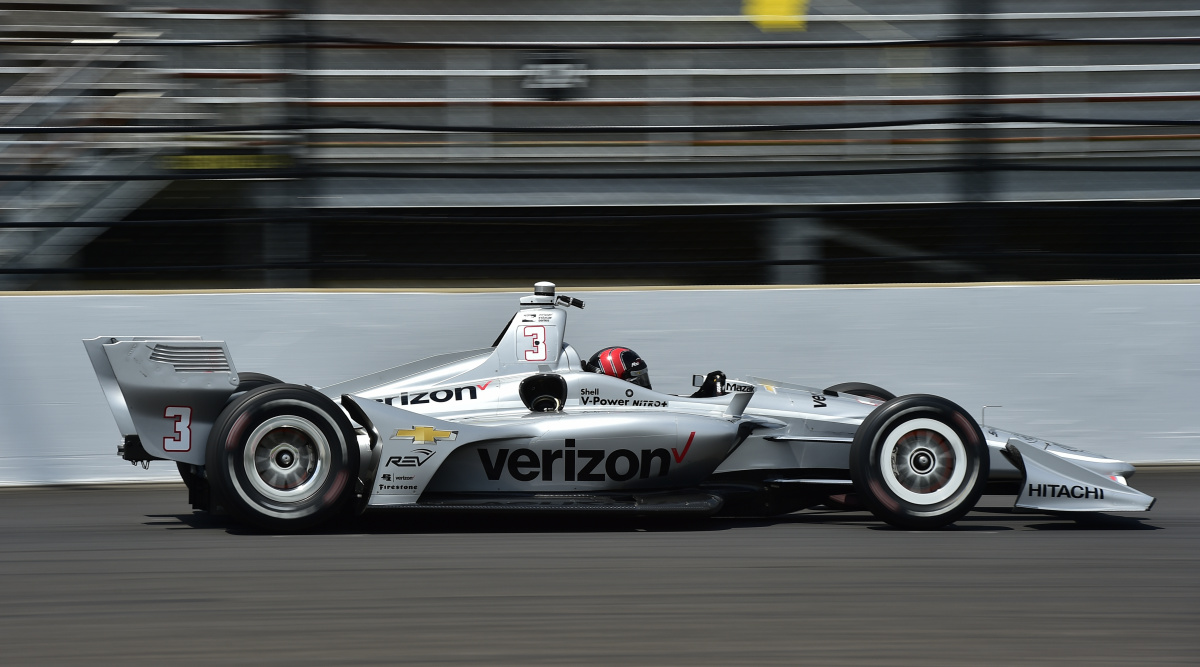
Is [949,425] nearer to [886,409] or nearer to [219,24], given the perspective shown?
[886,409]

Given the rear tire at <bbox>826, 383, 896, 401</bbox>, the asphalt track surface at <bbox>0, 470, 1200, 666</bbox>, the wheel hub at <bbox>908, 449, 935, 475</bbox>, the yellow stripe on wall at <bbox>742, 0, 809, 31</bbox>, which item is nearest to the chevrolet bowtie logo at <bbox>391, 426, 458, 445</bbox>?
the asphalt track surface at <bbox>0, 470, 1200, 666</bbox>

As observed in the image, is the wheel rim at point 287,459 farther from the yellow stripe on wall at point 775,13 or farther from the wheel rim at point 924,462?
the yellow stripe on wall at point 775,13

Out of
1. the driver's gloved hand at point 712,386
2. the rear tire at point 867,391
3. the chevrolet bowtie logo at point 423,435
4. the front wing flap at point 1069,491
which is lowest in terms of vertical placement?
the front wing flap at point 1069,491

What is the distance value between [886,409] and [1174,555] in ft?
4.24

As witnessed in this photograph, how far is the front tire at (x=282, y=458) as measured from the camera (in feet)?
16.1

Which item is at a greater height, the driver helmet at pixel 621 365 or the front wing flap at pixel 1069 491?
the driver helmet at pixel 621 365

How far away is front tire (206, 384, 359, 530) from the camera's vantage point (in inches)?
194

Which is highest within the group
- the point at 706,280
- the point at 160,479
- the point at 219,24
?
the point at 219,24

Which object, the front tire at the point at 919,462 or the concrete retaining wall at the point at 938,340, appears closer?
the front tire at the point at 919,462

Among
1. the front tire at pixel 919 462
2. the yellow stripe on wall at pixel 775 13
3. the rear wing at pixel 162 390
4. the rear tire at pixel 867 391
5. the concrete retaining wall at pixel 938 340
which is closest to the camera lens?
the rear wing at pixel 162 390

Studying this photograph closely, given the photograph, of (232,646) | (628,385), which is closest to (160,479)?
(628,385)

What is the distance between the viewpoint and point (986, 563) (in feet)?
15.1

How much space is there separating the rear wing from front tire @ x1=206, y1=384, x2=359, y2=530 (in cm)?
18

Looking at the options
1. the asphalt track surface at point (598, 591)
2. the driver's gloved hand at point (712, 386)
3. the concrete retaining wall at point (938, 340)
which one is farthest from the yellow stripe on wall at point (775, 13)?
the asphalt track surface at point (598, 591)
